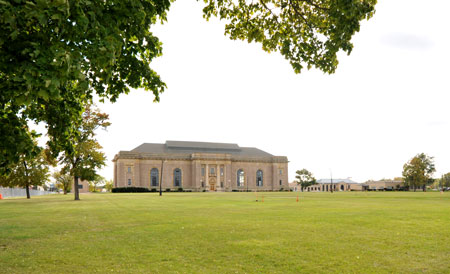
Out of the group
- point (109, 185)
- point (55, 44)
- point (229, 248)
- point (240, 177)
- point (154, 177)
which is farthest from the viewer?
point (109, 185)

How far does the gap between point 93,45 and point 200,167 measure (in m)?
101

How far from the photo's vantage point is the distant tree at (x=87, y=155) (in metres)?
41.0

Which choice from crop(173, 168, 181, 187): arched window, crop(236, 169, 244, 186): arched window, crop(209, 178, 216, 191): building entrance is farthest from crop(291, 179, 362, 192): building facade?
crop(173, 168, 181, 187): arched window

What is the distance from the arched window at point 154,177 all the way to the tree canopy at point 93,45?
93726 millimetres

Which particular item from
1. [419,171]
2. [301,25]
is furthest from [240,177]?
[301,25]

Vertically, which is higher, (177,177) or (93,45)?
(93,45)

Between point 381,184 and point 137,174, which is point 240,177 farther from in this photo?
point 381,184

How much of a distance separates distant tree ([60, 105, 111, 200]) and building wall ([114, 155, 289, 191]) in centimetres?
5715


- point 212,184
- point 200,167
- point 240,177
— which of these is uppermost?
point 200,167

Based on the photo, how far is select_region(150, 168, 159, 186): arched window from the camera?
338 ft

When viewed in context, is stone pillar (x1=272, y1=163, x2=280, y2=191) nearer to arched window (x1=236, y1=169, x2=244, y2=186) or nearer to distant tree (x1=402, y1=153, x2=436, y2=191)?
arched window (x1=236, y1=169, x2=244, y2=186)

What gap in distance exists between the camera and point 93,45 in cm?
557

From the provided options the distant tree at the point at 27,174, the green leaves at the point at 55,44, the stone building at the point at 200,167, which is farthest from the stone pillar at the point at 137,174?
the green leaves at the point at 55,44

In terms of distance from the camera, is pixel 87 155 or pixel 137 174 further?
pixel 137 174
